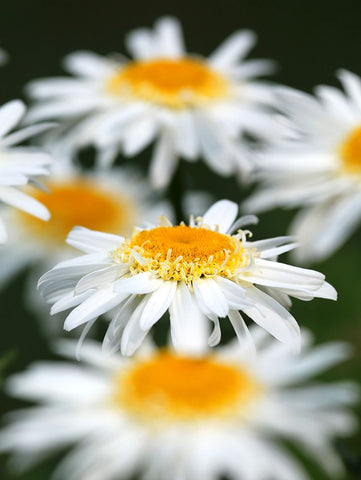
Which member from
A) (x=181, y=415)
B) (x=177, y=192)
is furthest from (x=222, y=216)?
(x=177, y=192)

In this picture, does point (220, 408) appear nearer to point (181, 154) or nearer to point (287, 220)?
point (181, 154)

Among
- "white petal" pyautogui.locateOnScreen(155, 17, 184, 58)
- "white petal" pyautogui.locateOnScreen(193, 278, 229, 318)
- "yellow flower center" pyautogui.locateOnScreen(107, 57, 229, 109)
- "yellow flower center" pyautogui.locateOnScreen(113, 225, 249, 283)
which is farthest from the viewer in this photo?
"white petal" pyautogui.locateOnScreen(155, 17, 184, 58)

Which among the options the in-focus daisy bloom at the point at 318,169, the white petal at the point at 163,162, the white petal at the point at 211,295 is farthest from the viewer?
the white petal at the point at 163,162

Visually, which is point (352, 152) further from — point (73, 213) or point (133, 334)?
point (133, 334)

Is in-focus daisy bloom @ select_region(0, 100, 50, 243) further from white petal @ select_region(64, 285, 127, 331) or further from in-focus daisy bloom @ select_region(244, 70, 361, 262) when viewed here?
in-focus daisy bloom @ select_region(244, 70, 361, 262)

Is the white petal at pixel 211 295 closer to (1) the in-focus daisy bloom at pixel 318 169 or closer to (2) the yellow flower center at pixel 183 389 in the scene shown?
(2) the yellow flower center at pixel 183 389

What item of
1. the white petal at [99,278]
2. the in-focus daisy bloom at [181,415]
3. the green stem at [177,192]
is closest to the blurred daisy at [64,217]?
the green stem at [177,192]

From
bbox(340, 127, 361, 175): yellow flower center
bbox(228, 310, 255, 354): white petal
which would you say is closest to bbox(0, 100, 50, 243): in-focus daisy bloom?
bbox(228, 310, 255, 354): white petal

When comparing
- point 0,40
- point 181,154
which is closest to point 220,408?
point 181,154
